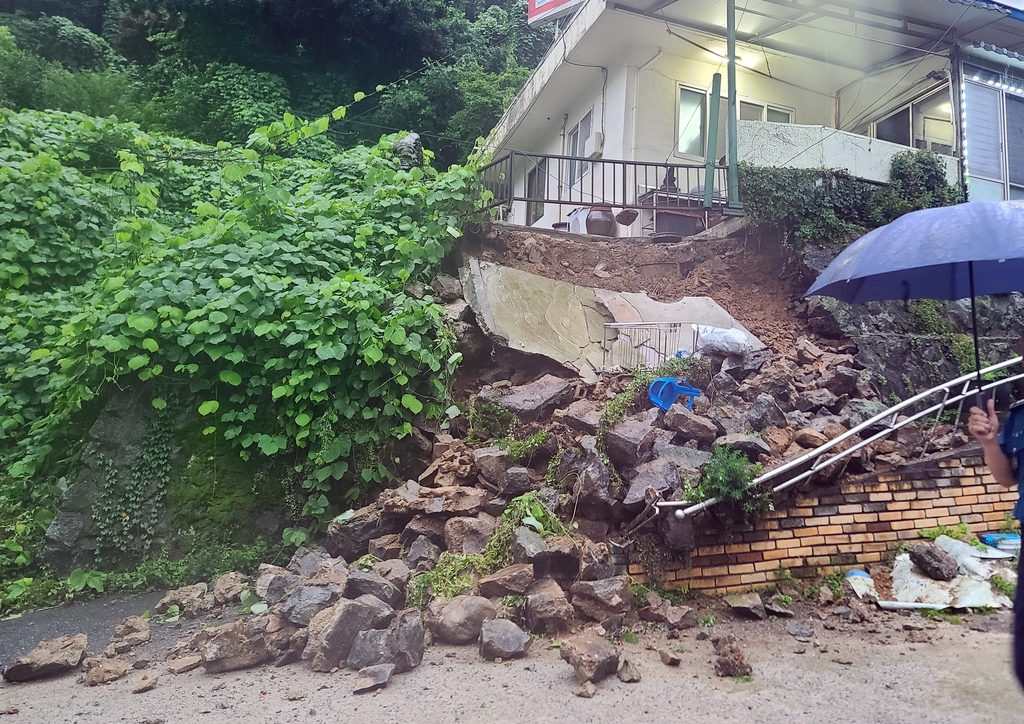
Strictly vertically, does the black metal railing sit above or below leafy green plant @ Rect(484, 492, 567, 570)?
above

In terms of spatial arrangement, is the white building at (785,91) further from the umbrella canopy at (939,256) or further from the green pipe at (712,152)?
the umbrella canopy at (939,256)

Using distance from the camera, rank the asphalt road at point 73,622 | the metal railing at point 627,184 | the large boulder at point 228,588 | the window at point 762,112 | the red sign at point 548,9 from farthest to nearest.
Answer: the window at point 762,112 → the red sign at point 548,9 → the metal railing at point 627,184 → the large boulder at point 228,588 → the asphalt road at point 73,622

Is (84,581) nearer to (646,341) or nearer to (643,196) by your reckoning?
(646,341)

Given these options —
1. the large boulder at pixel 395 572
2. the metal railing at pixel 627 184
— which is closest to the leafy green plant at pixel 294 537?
the large boulder at pixel 395 572

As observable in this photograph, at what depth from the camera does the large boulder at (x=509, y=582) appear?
408 cm

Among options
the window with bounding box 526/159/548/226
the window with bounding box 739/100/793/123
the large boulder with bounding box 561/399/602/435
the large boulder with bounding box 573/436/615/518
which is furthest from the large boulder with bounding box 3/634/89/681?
the window with bounding box 526/159/548/226

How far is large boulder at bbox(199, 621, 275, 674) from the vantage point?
3705mm

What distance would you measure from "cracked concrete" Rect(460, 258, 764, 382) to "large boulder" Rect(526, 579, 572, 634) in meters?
2.62

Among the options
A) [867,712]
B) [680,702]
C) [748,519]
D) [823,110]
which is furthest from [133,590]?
[823,110]

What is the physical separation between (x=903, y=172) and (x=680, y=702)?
342 inches

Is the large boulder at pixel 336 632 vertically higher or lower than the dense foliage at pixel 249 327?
lower

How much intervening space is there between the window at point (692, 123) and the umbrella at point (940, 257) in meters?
7.46

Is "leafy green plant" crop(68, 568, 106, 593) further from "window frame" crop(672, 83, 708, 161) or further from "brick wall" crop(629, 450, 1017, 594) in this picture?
"window frame" crop(672, 83, 708, 161)

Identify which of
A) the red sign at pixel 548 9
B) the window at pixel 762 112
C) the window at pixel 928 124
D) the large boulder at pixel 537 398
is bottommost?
the large boulder at pixel 537 398
